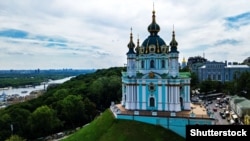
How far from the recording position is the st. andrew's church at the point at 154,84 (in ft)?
110

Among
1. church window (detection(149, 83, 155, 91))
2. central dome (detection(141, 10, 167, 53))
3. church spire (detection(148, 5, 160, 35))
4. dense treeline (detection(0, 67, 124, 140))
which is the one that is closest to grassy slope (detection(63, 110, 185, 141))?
church window (detection(149, 83, 155, 91))

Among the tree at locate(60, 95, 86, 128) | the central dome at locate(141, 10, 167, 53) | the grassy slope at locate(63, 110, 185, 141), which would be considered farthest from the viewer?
the tree at locate(60, 95, 86, 128)

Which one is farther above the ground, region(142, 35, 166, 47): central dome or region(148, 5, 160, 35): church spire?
region(148, 5, 160, 35): church spire

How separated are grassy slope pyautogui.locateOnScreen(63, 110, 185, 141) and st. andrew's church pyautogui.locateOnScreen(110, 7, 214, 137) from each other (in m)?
0.96

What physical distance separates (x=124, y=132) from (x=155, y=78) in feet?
26.5

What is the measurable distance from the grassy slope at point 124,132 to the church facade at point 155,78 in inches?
165

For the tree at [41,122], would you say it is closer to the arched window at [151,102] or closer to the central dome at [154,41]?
the arched window at [151,102]

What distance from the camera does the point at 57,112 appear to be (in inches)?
1880

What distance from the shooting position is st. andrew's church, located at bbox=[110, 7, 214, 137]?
33531 mm

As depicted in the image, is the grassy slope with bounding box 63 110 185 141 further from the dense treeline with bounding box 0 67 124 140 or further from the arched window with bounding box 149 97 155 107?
the dense treeline with bounding box 0 67 124 140

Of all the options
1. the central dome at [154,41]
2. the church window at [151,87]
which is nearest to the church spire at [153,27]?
the central dome at [154,41]

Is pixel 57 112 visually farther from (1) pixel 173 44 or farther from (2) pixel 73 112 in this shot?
(1) pixel 173 44

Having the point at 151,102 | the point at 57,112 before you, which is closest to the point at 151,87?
the point at 151,102

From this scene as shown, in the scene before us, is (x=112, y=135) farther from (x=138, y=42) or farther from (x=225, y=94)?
(x=225, y=94)
